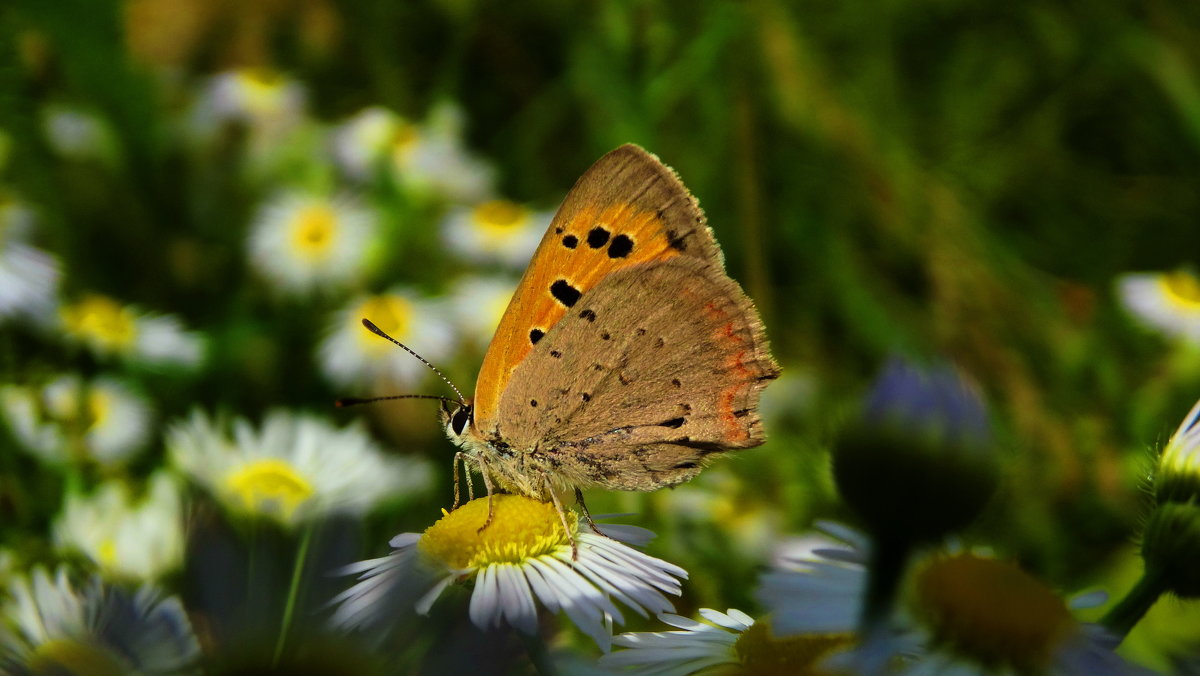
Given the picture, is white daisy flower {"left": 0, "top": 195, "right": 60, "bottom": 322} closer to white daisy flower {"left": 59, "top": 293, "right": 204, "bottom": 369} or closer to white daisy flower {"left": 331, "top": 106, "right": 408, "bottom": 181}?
white daisy flower {"left": 59, "top": 293, "right": 204, "bottom": 369}

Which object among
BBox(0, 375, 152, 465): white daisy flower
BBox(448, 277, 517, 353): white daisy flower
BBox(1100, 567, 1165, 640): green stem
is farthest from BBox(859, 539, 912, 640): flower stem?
BBox(448, 277, 517, 353): white daisy flower

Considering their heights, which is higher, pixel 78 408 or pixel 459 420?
pixel 78 408

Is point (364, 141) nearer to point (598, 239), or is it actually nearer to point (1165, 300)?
point (598, 239)

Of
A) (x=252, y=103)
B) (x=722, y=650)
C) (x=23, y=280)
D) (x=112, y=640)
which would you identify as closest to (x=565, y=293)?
(x=722, y=650)

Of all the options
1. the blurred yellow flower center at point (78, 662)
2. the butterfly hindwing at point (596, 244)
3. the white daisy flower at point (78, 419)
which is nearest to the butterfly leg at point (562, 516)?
the butterfly hindwing at point (596, 244)

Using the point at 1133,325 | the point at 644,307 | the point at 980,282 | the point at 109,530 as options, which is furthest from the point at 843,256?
the point at 109,530
